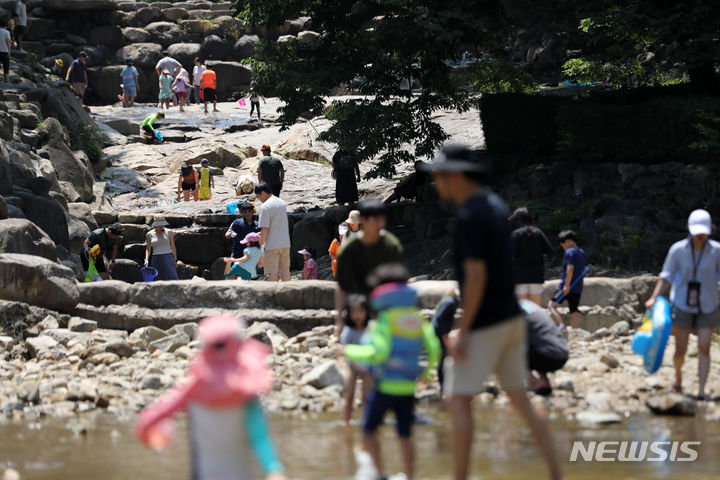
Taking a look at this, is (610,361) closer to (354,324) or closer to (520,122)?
(354,324)

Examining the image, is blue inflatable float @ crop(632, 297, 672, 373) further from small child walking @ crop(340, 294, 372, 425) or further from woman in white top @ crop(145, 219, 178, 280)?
woman in white top @ crop(145, 219, 178, 280)

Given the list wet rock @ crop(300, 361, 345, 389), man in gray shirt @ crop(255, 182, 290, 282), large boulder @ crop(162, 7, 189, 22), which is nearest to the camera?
wet rock @ crop(300, 361, 345, 389)

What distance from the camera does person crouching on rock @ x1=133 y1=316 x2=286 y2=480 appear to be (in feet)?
13.6

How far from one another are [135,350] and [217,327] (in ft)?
21.5

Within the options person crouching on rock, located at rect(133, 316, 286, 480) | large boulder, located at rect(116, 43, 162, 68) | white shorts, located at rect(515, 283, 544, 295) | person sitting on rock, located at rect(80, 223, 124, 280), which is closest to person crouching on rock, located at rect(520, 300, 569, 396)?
white shorts, located at rect(515, 283, 544, 295)

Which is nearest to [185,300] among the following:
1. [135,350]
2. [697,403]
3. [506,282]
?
[135,350]

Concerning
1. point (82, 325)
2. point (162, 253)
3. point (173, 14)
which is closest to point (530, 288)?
point (82, 325)

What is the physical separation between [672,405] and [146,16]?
3359 cm

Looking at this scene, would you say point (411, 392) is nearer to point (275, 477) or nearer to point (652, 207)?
point (275, 477)

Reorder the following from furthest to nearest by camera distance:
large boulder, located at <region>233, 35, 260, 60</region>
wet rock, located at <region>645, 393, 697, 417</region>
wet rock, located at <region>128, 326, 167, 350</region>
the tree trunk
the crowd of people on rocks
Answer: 1. large boulder, located at <region>233, 35, 260, 60</region>
2. the tree trunk
3. wet rock, located at <region>128, 326, 167, 350</region>
4. wet rock, located at <region>645, 393, 697, 417</region>
5. the crowd of people on rocks

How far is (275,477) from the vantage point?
3969 mm

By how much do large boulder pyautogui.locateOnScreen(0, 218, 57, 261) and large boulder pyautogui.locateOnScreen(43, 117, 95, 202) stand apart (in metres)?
9.42

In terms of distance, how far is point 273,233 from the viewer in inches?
493

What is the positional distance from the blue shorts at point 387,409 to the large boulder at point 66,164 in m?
18.3
